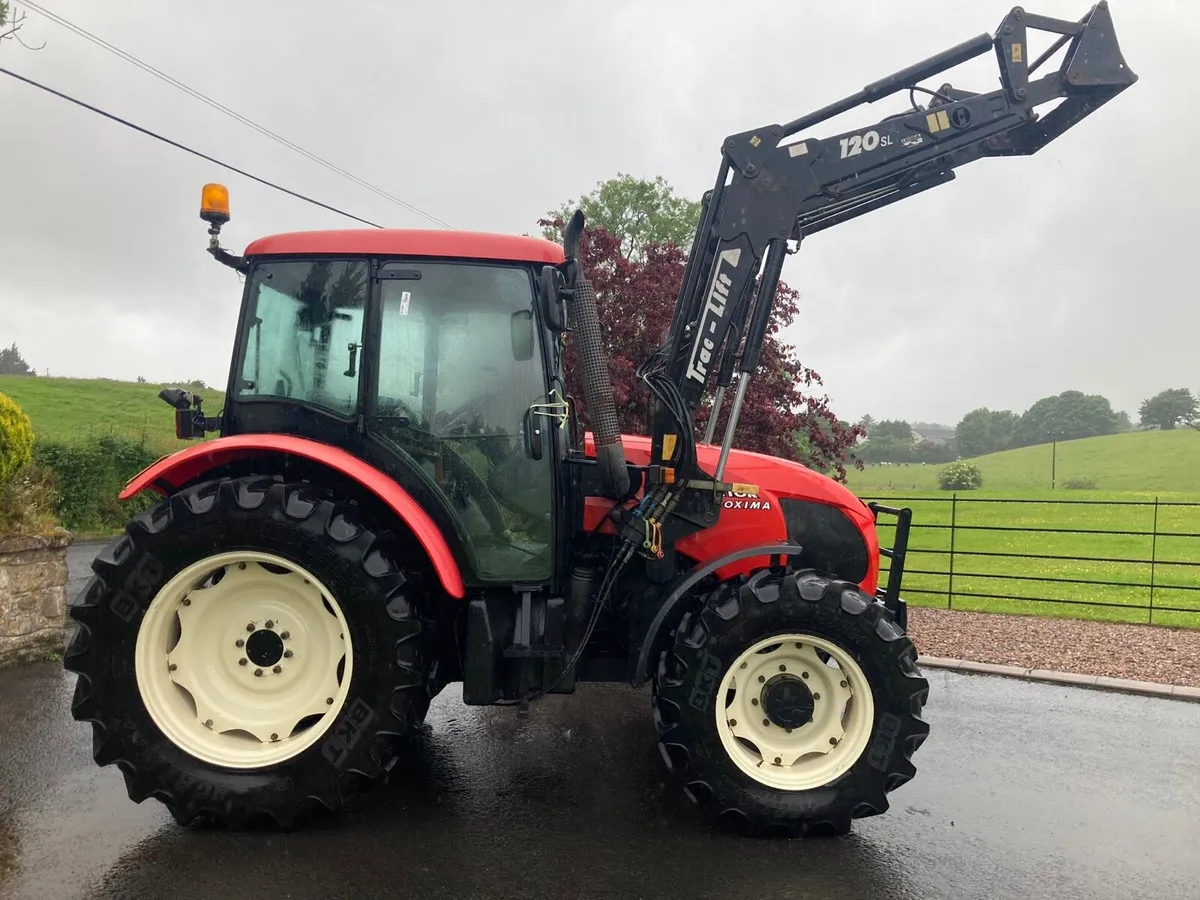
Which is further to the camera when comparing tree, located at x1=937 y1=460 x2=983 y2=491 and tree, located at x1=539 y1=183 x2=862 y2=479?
tree, located at x1=937 y1=460 x2=983 y2=491

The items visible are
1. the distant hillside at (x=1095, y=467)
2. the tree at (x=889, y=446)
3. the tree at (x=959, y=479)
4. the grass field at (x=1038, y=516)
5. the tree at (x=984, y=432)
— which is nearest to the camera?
the grass field at (x=1038, y=516)

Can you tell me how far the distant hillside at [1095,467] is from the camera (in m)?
41.1

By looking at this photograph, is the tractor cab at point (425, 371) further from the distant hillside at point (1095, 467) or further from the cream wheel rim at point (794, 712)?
the distant hillside at point (1095, 467)

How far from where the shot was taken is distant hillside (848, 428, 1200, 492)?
1618 inches

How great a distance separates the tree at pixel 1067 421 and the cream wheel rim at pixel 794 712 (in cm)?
7393

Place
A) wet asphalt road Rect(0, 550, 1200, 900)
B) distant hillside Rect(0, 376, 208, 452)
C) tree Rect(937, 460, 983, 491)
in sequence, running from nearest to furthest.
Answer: wet asphalt road Rect(0, 550, 1200, 900) < distant hillside Rect(0, 376, 208, 452) < tree Rect(937, 460, 983, 491)

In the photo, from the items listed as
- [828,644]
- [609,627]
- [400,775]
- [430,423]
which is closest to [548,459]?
[430,423]

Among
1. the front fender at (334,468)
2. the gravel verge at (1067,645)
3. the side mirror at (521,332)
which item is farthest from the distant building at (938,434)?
the front fender at (334,468)

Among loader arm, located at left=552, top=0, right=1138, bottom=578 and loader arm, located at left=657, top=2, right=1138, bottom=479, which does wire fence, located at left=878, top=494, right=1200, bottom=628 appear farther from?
loader arm, located at left=657, top=2, right=1138, bottom=479

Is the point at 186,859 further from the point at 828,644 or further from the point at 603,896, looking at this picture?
the point at 828,644

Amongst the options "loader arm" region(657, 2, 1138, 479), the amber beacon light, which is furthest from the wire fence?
the amber beacon light

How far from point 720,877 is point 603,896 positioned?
1.49 ft

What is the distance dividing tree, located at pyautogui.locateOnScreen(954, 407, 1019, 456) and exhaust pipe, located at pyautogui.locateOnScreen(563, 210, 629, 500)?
70.7 meters

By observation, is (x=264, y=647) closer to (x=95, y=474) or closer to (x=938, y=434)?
(x=95, y=474)
